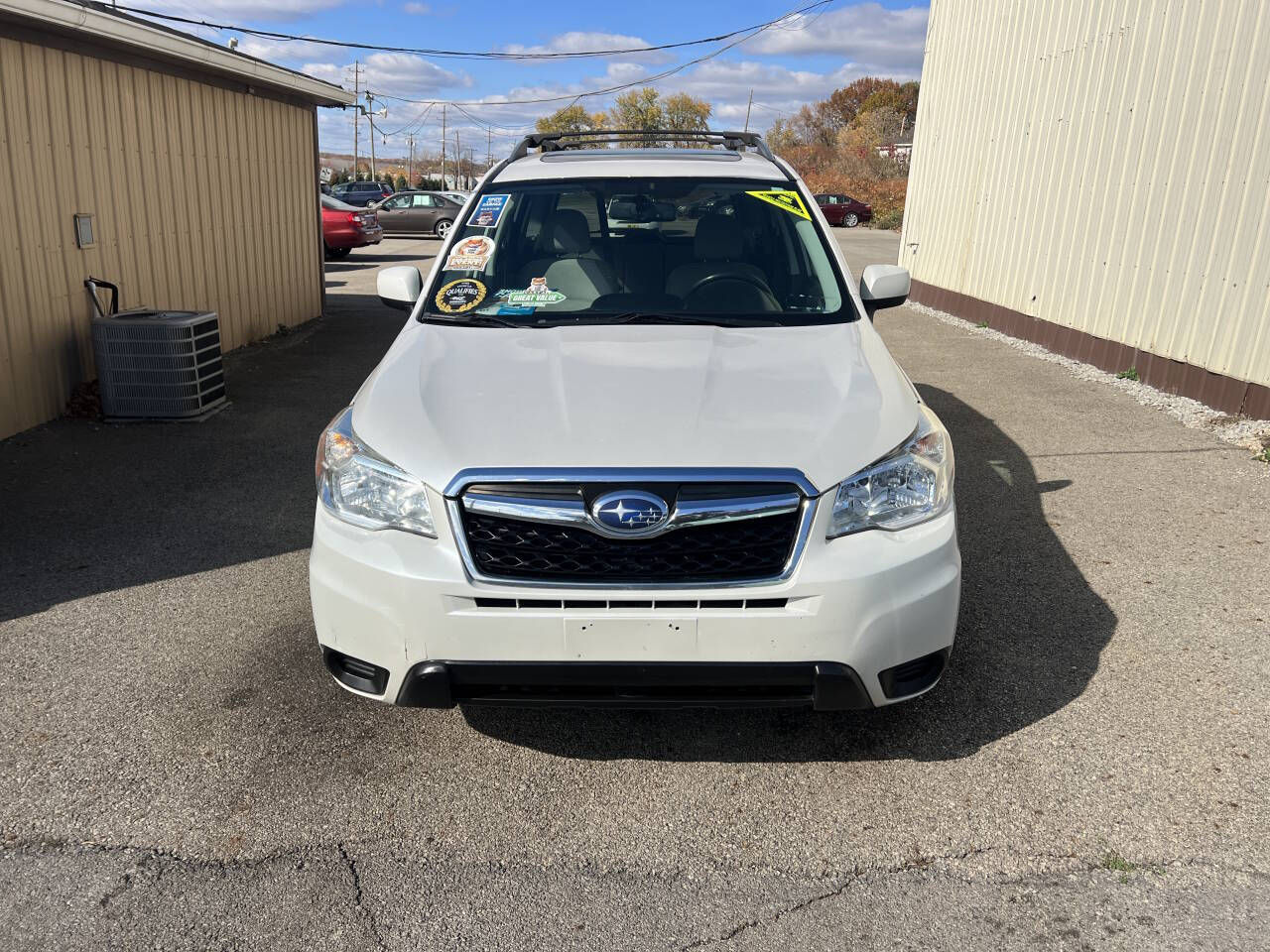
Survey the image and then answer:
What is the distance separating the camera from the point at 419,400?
3.21m

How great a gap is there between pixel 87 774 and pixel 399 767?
965 mm

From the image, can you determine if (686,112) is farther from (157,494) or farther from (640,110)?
(157,494)

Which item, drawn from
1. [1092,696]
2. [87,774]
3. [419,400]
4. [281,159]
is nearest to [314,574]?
[419,400]

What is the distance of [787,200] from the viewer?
462 cm

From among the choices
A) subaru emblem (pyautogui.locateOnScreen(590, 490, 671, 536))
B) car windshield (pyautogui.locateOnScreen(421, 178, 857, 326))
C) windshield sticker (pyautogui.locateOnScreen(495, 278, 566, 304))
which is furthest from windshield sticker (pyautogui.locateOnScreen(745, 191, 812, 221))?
subaru emblem (pyautogui.locateOnScreen(590, 490, 671, 536))

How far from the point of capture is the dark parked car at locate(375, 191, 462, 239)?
2905cm

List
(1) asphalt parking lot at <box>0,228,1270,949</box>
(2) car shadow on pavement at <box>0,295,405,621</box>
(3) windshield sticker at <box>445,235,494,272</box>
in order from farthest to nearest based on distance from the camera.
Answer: (2) car shadow on pavement at <box>0,295,405,621</box>, (3) windshield sticker at <box>445,235,494,272</box>, (1) asphalt parking lot at <box>0,228,1270,949</box>

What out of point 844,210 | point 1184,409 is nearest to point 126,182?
point 1184,409

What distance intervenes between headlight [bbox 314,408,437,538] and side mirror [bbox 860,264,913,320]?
7.79 feet

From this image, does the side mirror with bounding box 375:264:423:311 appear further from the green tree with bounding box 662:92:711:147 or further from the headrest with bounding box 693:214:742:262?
the green tree with bounding box 662:92:711:147

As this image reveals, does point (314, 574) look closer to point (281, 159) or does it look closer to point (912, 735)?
point (912, 735)

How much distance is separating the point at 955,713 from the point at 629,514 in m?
1.56

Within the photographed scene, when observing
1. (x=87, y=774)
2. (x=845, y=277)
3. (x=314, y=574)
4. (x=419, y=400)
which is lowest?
(x=87, y=774)

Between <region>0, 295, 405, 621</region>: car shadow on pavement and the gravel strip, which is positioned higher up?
the gravel strip
